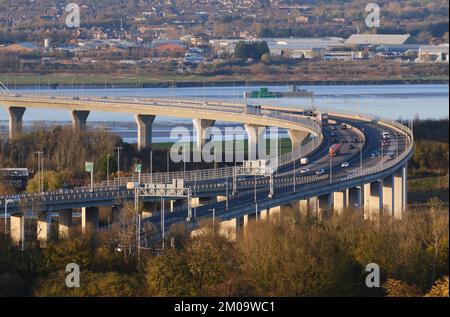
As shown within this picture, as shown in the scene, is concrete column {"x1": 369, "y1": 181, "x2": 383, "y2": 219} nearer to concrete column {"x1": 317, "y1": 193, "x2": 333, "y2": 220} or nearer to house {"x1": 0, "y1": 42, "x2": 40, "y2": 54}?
concrete column {"x1": 317, "y1": 193, "x2": 333, "y2": 220}

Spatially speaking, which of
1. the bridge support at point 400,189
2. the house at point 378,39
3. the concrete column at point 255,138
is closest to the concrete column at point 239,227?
the bridge support at point 400,189

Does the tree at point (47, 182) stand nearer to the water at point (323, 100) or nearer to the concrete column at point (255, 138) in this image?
the concrete column at point (255, 138)

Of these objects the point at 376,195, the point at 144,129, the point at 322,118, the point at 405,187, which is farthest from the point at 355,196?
the point at 144,129

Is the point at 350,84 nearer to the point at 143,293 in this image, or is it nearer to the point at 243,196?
the point at 243,196

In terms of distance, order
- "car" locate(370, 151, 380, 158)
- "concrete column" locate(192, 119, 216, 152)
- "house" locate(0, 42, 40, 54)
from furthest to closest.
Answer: "house" locate(0, 42, 40, 54) → "concrete column" locate(192, 119, 216, 152) → "car" locate(370, 151, 380, 158)

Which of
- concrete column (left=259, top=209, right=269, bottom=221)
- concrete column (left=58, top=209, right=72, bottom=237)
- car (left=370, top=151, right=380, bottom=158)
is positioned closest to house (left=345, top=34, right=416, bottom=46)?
car (left=370, top=151, right=380, bottom=158)

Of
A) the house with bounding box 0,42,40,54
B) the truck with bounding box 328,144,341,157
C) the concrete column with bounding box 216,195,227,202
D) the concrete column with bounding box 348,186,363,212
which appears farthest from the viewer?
the house with bounding box 0,42,40,54
